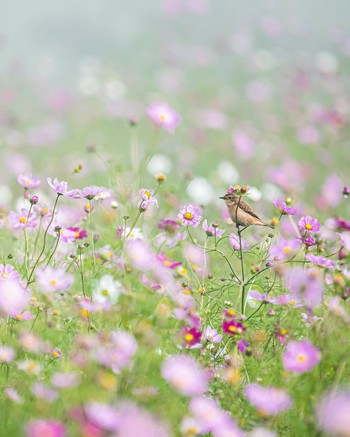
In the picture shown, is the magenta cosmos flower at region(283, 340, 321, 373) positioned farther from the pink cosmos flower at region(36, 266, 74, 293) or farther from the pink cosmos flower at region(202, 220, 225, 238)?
the pink cosmos flower at region(36, 266, 74, 293)

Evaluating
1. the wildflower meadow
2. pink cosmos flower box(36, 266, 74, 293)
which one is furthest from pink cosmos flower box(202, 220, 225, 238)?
pink cosmos flower box(36, 266, 74, 293)

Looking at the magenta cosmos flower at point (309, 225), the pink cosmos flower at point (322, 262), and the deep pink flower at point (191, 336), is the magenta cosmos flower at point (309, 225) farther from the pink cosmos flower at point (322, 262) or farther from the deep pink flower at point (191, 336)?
the deep pink flower at point (191, 336)

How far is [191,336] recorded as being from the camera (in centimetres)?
129

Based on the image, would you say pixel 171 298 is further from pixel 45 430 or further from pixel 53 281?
pixel 45 430

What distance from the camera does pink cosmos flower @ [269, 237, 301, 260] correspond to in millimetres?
1556

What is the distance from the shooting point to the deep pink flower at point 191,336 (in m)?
1.28

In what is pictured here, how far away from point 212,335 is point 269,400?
0.33m

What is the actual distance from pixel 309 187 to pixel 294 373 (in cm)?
297

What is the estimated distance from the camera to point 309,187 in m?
4.07

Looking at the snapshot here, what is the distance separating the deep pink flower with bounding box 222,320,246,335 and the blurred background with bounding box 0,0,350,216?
2.35 feet

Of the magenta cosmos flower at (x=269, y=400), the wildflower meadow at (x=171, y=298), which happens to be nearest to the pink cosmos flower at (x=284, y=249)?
the wildflower meadow at (x=171, y=298)

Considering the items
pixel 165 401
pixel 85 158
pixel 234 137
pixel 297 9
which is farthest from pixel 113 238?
pixel 297 9

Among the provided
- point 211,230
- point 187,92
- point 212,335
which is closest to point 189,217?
point 211,230

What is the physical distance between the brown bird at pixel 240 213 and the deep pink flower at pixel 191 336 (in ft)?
1.09
